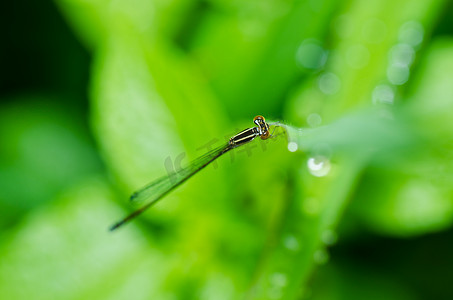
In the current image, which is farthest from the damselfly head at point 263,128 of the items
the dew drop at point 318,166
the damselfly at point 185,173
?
the dew drop at point 318,166

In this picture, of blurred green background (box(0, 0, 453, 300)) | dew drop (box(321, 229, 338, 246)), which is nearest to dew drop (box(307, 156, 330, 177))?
blurred green background (box(0, 0, 453, 300))

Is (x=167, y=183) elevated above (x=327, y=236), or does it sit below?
above

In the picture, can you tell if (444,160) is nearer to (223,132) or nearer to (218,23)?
(223,132)

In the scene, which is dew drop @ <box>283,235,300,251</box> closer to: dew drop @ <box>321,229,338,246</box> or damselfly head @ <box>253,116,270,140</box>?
dew drop @ <box>321,229,338,246</box>

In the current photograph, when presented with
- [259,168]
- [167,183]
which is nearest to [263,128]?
[259,168]

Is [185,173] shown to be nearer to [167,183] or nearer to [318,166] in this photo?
[167,183]

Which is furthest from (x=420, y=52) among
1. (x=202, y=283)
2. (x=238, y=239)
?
(x=202, y=283)
